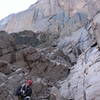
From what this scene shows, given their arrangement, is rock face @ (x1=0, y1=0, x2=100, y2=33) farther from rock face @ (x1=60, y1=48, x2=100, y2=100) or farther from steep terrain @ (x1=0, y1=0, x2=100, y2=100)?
rock face @ (x1=60, y1=48, x2=100, y2=100)

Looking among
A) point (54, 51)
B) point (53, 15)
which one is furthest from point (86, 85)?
point (53, 15)

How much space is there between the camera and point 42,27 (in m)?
62.3

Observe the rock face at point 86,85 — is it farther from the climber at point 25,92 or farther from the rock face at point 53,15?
the rock face at point 53,15

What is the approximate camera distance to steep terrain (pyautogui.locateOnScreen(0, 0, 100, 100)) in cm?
2316

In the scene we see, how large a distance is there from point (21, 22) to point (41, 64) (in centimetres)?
3643

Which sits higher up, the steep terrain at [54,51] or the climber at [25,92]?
the steep terrain at [54,51]

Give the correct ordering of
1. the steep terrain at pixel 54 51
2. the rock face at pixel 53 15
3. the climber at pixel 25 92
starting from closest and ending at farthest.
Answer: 1. the climber at pixel 25 92
2. the steep terrain at pixel 54 51
3. the rock face at pixel 53 15

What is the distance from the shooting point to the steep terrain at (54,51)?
76.0 feet

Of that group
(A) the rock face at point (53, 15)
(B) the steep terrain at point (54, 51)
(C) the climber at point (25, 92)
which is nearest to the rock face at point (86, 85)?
(B) the steep terrain at point (54, 51)

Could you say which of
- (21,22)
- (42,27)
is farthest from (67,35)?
(21,22)

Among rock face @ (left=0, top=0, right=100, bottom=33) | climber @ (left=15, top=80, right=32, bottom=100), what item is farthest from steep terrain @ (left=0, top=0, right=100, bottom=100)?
climber @ (left=15, top=80, right=32, bottom=100)

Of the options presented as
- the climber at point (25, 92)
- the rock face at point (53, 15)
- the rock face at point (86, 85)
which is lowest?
the climber at point (25, 92)

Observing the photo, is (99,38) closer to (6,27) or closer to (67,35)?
(67,35)

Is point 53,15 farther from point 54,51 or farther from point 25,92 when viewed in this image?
point 25,92
